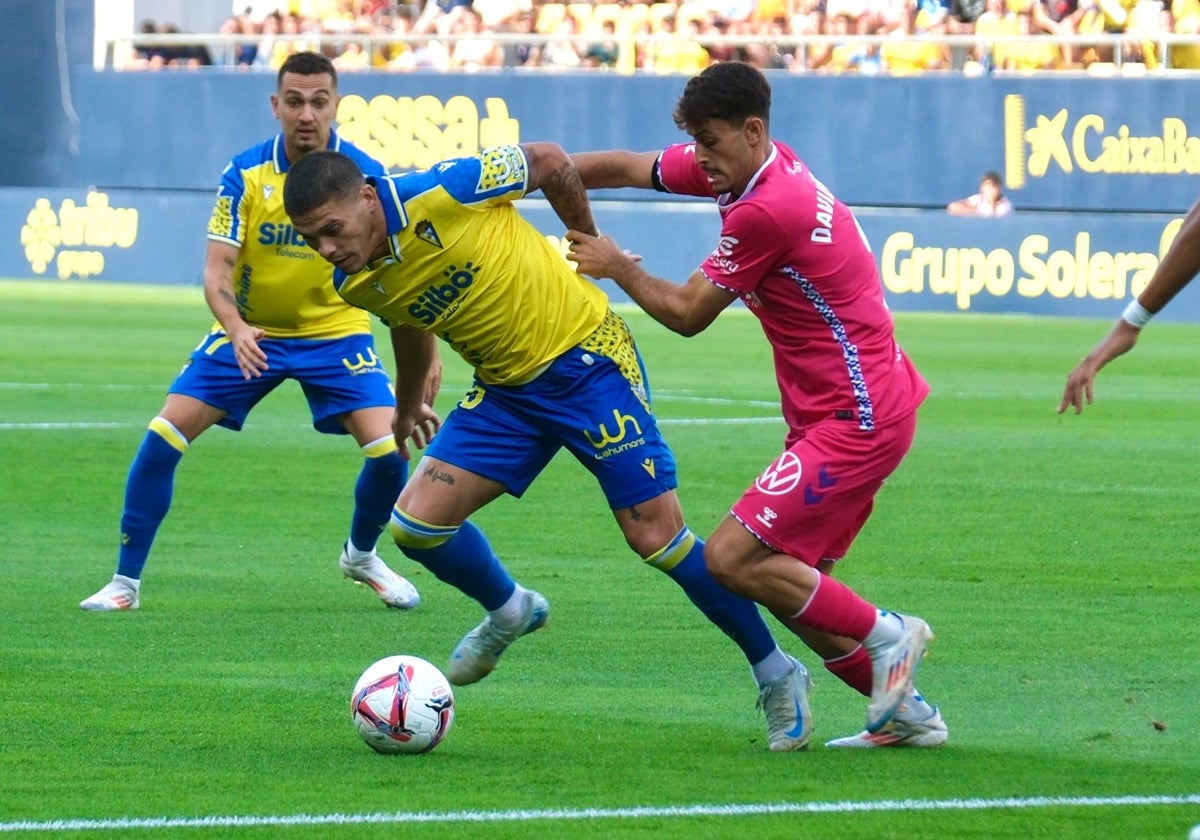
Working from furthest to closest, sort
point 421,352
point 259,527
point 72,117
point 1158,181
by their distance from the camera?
point 72,117, point 1158,181, point 259,527, point 421,352

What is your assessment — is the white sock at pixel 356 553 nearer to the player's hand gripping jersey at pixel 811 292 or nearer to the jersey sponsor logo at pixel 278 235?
the jersey sponsor logo at pixel 278 235

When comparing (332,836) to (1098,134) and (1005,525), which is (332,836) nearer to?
(1005,525)

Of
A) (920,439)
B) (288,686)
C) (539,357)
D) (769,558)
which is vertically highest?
(539,357)

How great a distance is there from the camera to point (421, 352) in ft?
23.4

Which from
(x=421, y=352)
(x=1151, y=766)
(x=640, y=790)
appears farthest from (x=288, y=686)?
(x=1151, y=766)

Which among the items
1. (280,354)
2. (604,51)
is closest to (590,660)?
(280,354)

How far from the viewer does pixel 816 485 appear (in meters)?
5.84

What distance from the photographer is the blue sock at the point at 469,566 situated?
674 cm

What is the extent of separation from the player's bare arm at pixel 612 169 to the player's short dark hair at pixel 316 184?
812mm

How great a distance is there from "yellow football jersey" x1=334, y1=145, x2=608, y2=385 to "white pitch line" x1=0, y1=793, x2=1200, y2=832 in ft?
5.92

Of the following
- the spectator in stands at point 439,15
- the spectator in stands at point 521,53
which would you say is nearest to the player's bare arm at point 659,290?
the spectator in stands at point 521,53

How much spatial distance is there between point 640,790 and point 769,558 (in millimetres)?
839

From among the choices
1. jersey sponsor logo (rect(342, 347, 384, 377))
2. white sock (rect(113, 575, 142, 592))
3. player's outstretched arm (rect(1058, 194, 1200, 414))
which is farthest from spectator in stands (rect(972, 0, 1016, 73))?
player's outstretched arm (rect(1058, 194, 1200, 414))

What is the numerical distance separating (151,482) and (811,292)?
12.3 ft
